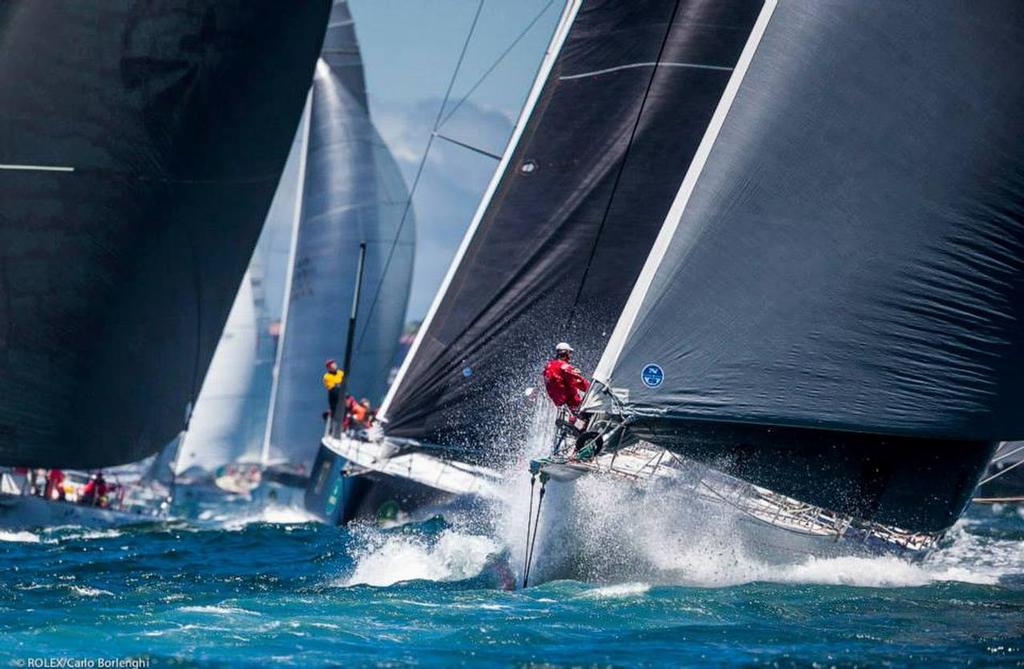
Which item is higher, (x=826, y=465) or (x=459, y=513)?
(x=826, y=465)

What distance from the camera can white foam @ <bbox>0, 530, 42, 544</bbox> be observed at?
2097cm

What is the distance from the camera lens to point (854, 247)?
12422 mm

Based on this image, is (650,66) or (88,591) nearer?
(88,591)

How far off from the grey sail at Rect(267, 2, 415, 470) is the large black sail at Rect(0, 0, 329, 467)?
56.5ft

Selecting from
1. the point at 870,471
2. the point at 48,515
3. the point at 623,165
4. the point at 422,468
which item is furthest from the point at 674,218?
the point at 48,515

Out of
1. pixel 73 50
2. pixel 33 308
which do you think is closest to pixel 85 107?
pixel 73 50

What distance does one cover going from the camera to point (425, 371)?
65.4 feet

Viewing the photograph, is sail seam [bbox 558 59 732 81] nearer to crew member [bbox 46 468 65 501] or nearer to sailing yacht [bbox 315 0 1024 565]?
sailing yacht [bbox 315 0 1024 565]

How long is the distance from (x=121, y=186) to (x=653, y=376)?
5.26 m

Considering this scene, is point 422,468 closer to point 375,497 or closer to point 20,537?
point 375,497

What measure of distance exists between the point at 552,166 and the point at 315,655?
397 inches

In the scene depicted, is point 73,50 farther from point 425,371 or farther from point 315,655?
point 425,371

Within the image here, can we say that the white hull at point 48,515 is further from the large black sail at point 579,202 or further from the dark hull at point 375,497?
the large black sail at point 579,202

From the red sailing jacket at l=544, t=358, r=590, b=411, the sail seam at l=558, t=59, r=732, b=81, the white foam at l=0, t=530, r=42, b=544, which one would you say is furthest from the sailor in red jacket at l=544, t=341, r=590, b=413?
the white foam at l=0, t=530, r=42, b=544
